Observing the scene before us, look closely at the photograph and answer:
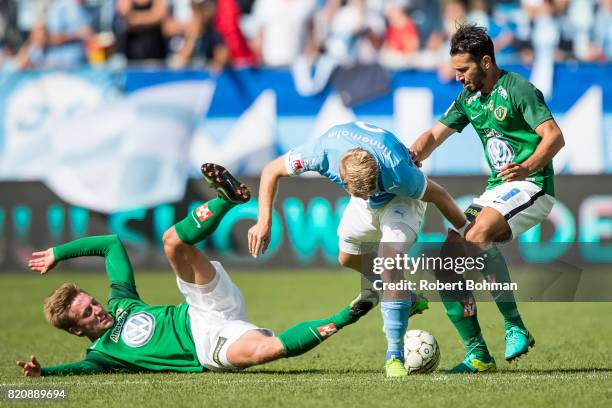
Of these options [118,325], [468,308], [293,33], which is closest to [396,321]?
[468,308]

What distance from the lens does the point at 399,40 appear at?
15.4 m

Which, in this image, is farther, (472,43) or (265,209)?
(472,43)

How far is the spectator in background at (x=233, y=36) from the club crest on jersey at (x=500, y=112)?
7759 mm

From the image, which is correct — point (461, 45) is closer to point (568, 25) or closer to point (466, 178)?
point (466, 178)

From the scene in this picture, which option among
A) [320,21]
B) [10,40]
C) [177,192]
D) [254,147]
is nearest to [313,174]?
[254,147]

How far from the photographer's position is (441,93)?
13484 mm

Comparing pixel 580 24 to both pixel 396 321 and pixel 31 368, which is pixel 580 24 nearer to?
pixel 396 321

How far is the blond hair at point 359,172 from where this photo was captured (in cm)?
622

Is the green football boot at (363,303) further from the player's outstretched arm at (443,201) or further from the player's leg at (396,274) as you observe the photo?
the player's outstretched arm at (443,201)

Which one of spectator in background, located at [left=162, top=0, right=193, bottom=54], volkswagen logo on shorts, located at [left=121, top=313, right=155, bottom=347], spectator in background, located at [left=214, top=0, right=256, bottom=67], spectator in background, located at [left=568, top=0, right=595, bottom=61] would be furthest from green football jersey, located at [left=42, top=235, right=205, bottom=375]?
spectator in background, located at [left=568, top=0, right=595, bottom=61]

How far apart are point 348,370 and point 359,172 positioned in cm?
154

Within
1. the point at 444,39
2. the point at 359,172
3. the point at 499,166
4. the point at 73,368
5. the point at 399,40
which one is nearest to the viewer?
the point at 359,172

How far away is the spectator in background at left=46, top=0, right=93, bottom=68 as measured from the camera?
15.7 meters

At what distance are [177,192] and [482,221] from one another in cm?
721
